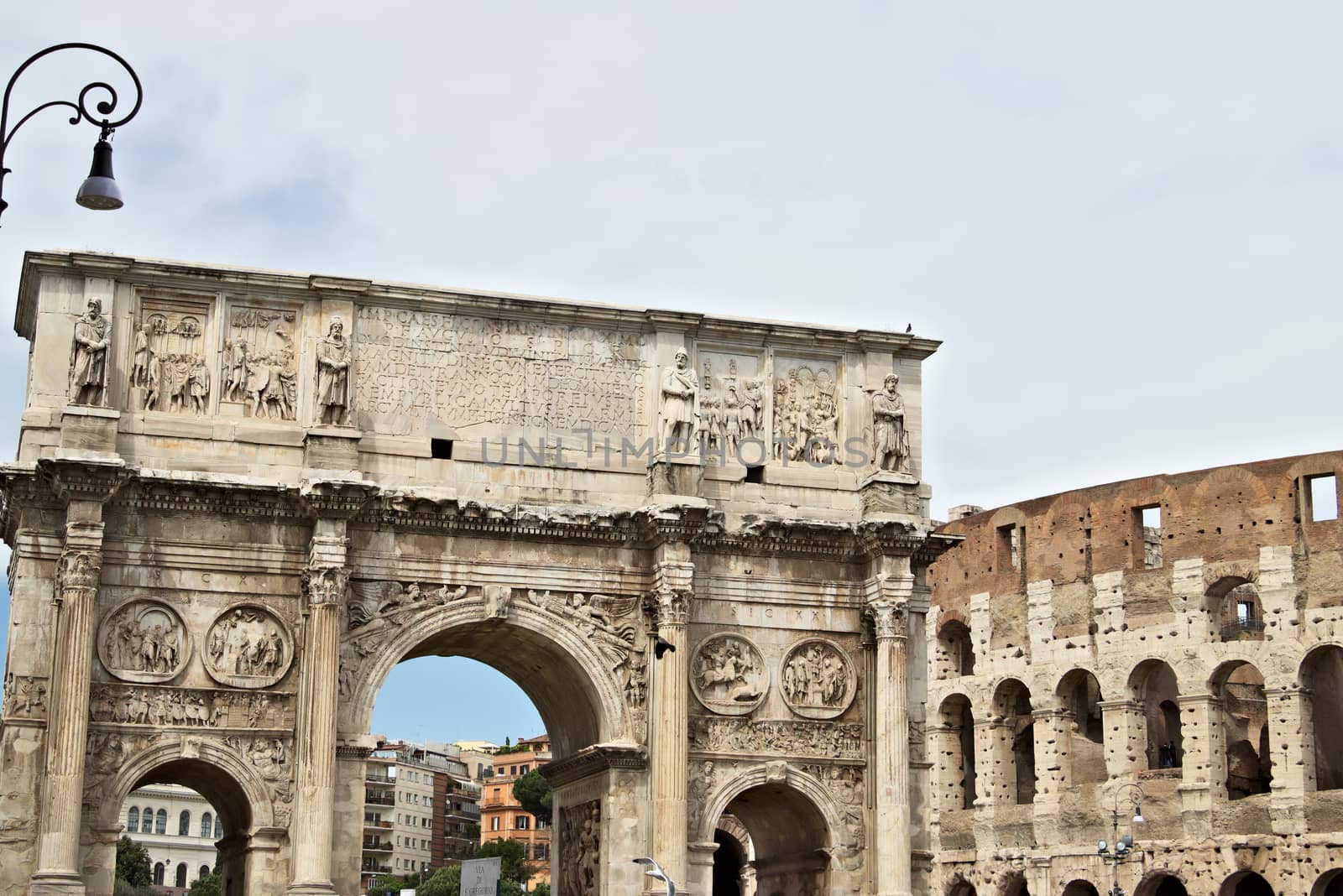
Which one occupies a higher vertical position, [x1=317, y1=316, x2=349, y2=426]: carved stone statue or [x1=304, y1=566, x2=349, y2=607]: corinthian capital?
[x1=317, y1=316, x2=349, y2=426]: carved stone statue

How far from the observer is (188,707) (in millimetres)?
22938

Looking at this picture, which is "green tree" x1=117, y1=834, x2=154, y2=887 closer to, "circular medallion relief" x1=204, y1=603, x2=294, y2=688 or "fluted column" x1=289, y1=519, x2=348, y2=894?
"circular medallion relief" x1=204, y1=603, x2=294, y2=688

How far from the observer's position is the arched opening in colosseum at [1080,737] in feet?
146

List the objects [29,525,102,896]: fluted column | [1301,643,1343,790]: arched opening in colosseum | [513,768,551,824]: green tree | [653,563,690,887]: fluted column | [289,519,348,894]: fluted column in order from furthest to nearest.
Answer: [513,768,551,824]: green tree
[1301,643,1343,790]: arched opening in colosseum
[653,563,690,887]: fluted column
[289,519,348,894]: fluted column
[29,525,102,896]: fluted column

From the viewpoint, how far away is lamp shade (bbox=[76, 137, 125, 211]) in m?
14.2

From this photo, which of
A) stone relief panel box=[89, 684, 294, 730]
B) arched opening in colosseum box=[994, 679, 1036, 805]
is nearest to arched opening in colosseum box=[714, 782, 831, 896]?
stone relief panel box=[89, 684, 294, 730]

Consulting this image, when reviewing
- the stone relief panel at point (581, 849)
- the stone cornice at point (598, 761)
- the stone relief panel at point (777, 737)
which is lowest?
the stone relief panel at point (581, 849)

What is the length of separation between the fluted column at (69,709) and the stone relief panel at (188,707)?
46 centimetres

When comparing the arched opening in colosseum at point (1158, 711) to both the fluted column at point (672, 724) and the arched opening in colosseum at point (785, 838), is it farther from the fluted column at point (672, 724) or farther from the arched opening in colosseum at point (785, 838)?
the fluted column at point (672, 724)

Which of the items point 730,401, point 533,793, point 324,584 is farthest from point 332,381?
point 533,793

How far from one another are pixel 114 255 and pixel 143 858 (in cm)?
4775

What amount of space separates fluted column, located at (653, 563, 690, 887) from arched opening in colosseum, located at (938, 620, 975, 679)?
24.7m

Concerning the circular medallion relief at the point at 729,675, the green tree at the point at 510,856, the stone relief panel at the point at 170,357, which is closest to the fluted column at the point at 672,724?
the circular medallion relief at the point at 729,675

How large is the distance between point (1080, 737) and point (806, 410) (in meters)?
21.3
